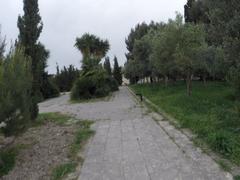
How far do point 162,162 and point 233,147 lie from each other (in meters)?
1.34

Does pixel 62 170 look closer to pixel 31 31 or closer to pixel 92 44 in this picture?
pixel 31 31

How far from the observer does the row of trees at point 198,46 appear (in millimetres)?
8664

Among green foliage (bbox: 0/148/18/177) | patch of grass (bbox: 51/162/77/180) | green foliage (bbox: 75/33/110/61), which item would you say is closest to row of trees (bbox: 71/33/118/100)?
green foliage (bbox: 75/33/110/61)

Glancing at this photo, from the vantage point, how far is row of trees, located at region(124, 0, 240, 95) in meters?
8.66

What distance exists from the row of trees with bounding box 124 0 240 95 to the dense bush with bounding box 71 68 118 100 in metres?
5.72

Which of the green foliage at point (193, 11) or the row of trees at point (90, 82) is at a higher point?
the green foliage at point (193, 11)

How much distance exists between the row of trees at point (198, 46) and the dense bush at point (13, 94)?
5058 mm

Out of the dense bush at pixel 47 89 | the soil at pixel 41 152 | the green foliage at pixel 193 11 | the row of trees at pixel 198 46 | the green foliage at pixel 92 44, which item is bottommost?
the soil at pixel 41 152

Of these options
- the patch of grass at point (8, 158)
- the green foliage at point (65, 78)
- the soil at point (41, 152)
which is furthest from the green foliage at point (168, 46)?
the green foliage at point (65, 78)

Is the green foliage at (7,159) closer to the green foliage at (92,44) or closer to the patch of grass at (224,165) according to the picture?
the patch of grass at (224,165)

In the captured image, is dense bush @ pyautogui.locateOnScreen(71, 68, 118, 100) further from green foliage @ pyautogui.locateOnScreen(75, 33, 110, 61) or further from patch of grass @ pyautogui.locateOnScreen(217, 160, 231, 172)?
patch of grass @ pyautogui.locateOnScreen(217, 160, 231, 172)

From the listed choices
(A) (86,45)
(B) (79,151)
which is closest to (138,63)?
(A) (86,45)

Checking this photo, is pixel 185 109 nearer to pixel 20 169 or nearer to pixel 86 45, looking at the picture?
pixel 20 169

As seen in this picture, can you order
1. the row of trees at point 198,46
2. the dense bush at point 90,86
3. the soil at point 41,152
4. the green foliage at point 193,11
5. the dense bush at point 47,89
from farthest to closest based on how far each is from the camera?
the green foliage at point 193,11, the dense bush at point 47,89, the dense bush at point 90,86, the row of trees at point 198,46, the soil at point 41,152
